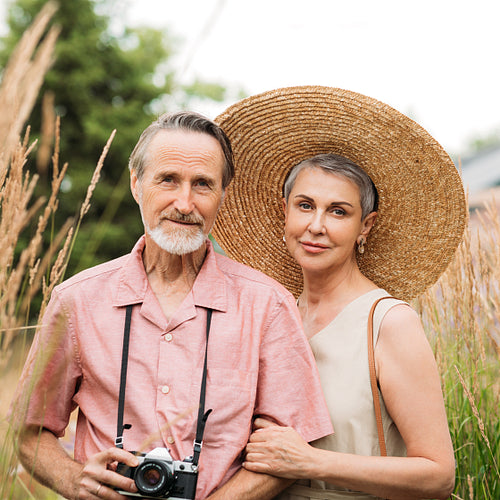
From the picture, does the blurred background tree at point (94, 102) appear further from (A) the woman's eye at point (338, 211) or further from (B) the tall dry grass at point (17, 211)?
(B) the tall dry grass at point (17, 211)

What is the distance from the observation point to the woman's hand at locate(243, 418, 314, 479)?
205 centimetres

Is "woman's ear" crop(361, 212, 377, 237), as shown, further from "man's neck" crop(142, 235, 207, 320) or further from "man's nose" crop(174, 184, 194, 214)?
"man's nose" crop(174, 184, 194, 214)

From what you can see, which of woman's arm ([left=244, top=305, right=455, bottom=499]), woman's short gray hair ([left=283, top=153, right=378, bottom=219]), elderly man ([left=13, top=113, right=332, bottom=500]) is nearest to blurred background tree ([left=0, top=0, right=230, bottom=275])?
woman's short gray hair ([left=283, top=153, right=378, bottom=219])

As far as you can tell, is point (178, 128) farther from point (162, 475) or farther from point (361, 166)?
point (162, 475)

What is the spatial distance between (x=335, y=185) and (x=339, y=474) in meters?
1.17

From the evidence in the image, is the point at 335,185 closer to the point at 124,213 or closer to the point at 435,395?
the point at 435,395

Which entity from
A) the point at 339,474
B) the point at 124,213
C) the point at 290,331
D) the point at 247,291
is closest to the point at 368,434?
the point at 339,474

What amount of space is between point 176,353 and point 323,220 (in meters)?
0.85

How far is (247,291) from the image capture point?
2312 millimetres

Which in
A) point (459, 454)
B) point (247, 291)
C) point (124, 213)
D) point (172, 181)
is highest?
point (124, 213)

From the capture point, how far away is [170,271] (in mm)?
2371

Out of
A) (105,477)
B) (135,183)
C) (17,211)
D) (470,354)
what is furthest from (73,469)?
(470,354)

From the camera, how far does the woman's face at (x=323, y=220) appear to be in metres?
2.57

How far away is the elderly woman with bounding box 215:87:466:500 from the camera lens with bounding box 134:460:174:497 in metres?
0.33
